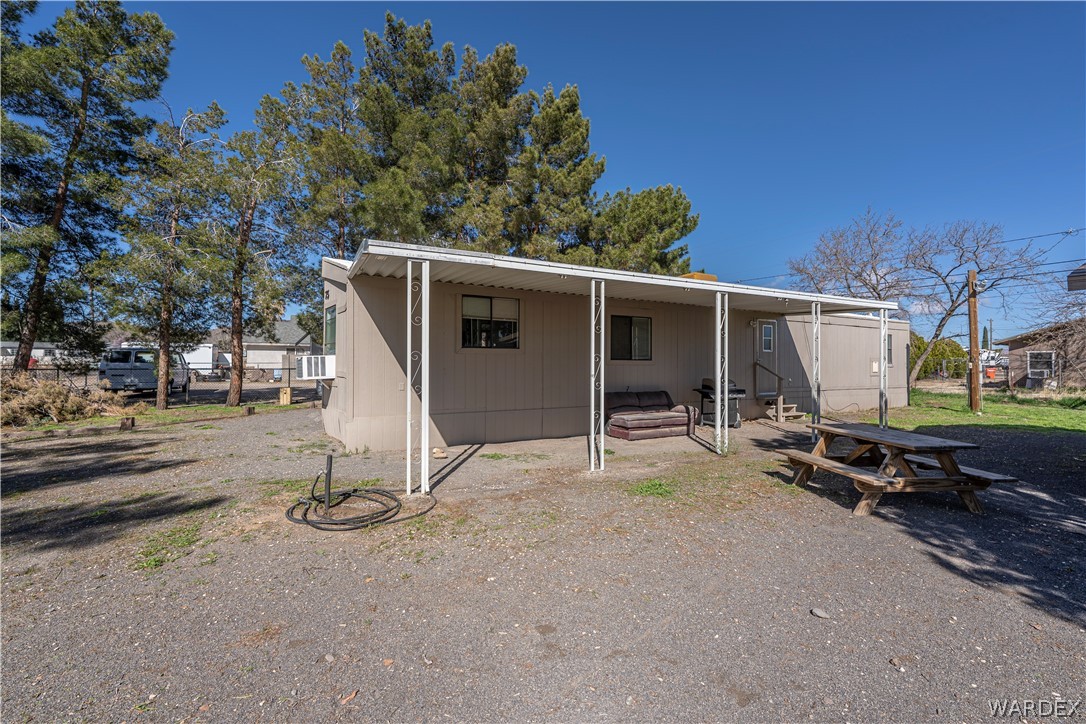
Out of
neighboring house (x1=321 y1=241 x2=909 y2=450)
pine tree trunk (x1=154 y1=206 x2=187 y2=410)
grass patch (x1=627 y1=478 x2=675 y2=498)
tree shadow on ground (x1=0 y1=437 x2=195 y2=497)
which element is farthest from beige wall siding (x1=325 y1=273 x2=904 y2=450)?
pine tree trunk (x1=154 y1=206 x2=187 y2=410)

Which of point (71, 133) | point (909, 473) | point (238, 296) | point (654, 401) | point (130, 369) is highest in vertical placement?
point (71, 133)

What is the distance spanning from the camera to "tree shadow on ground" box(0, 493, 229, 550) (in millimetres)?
3754

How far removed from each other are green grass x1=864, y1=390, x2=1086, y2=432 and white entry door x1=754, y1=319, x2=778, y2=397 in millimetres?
2577

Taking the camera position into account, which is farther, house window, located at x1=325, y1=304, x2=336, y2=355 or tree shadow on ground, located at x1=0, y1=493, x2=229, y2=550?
house window, located at x1=325, y1=304, x2=336, y2=355

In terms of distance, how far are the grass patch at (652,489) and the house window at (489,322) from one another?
364 centimetres

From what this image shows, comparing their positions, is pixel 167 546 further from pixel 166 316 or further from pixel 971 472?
pixel 166 316

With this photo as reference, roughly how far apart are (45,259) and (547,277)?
537 inches

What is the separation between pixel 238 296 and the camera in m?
13.2

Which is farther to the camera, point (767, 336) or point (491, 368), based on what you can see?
point (767, 336)

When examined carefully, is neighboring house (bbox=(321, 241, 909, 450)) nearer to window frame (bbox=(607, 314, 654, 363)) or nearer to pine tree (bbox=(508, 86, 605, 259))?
window frame (bbox=(607, 314, 654, 363))

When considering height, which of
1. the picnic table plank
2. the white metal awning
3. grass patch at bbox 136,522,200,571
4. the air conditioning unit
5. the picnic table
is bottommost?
grass patch at bbox 136,522,200,571

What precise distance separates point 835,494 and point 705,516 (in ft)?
6.03

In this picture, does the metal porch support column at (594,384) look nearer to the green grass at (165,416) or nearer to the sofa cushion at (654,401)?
the sofa cushion at (654,401)

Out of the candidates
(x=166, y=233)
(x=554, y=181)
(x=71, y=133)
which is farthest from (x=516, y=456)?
(x=71, y=133)
